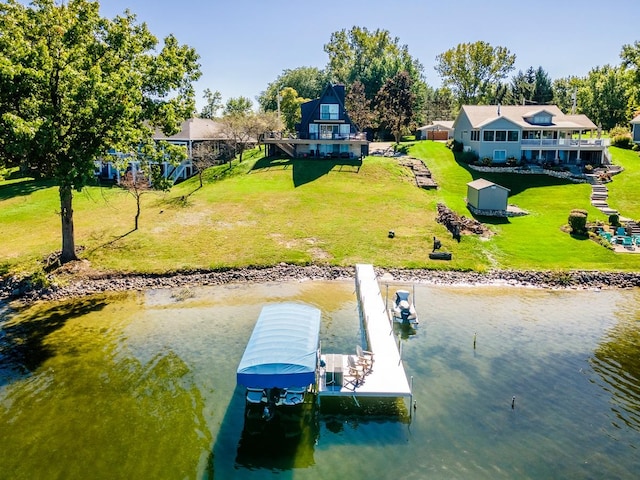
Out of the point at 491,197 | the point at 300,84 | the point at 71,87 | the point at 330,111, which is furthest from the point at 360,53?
the point at 71,87

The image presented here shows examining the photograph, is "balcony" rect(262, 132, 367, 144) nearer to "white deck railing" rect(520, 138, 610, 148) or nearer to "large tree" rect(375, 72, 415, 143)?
"large tree" rect(375, 72, 415, 143)

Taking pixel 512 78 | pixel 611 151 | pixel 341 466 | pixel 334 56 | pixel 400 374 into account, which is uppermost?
pixel 334 56

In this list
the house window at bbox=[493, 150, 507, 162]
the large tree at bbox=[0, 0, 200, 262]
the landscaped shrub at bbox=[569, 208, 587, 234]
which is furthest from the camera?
the house window at bbox=[493, 150, 507, 162]

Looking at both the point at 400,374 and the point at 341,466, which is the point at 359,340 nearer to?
the point at 400,374

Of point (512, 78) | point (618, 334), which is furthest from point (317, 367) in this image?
point (512, 78)

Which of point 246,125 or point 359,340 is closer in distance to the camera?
point 359,340

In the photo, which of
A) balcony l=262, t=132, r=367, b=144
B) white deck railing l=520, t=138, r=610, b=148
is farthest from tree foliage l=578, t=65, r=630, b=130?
balcony l=262, t=132, r=367, b=144
